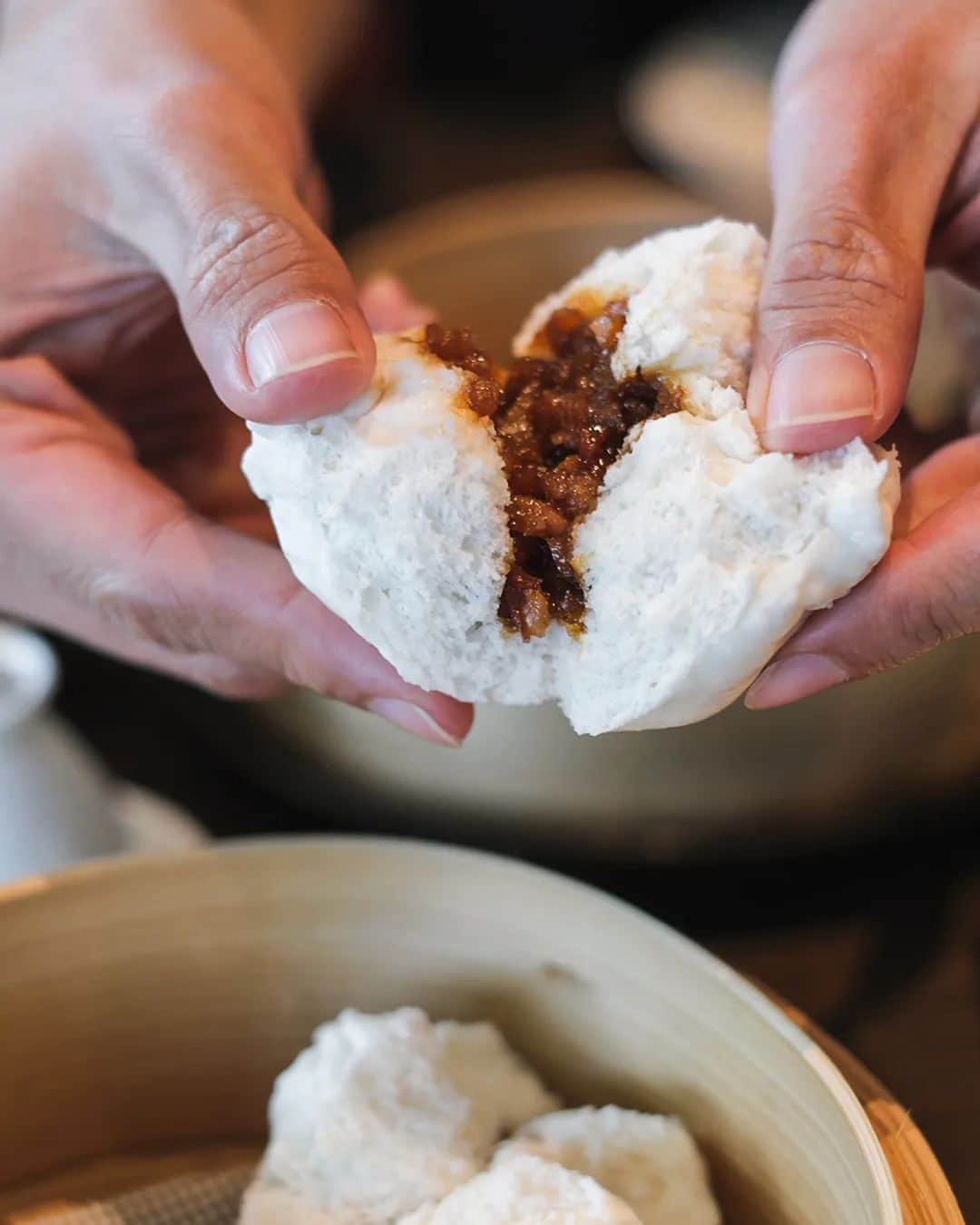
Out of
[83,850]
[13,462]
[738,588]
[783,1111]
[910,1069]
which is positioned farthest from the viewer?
[83,850]

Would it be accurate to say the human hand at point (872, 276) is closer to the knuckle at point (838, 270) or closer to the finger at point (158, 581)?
the knuckle at point (838, 270)

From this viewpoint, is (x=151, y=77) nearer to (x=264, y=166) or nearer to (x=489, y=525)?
(x=264, y=166)

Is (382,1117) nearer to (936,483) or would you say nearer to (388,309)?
(936,483)

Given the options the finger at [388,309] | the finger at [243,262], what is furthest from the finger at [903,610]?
the finger at [388,309]

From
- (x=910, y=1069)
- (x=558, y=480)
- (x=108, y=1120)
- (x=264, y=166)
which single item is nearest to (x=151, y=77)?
(x=264, y=166)

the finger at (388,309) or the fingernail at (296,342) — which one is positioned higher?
the fingernail at (296,342)

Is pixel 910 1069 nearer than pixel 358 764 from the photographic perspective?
Yes

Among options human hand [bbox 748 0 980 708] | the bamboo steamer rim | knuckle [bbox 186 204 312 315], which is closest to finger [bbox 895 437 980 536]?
human hand [bbox 748 0 980 708]
